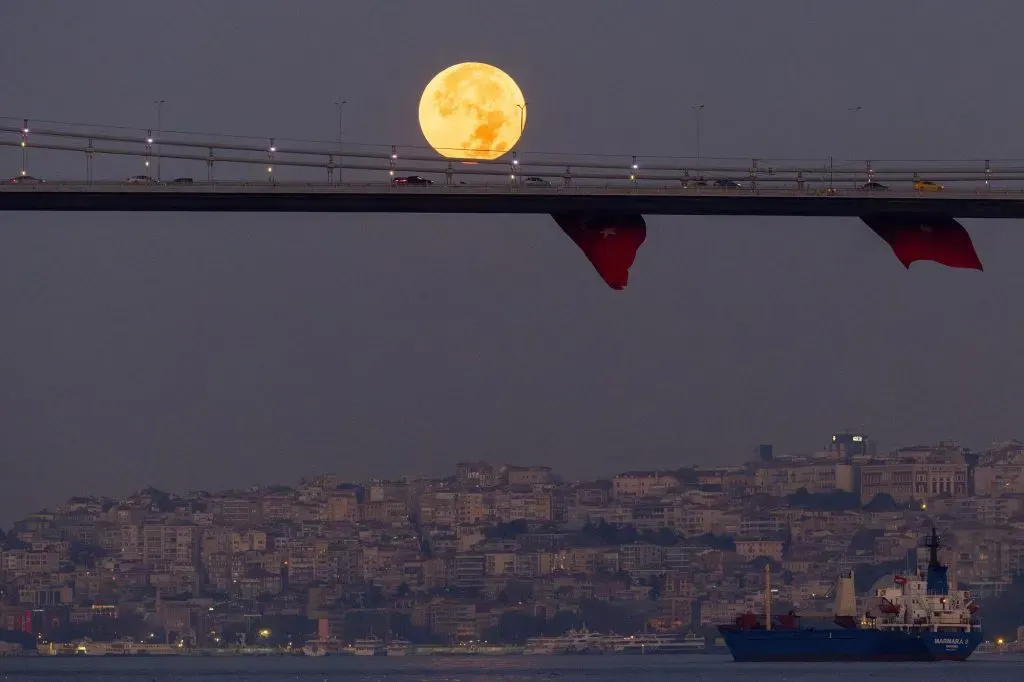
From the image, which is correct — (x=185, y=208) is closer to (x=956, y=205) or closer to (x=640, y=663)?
(x=956, y=205)

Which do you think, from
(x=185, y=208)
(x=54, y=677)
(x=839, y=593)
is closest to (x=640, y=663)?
(x=839, y=593)

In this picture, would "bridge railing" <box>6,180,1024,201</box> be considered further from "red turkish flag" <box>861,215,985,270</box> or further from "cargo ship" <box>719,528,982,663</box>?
"cargo ship" <box>719,528,982,663</box>

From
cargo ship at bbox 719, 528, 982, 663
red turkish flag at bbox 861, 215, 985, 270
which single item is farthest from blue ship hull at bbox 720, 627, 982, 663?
red turkish flag at bbox 861, 215, 985, 270

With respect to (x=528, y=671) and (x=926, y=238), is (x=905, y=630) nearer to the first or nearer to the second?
(x=528, y=671)

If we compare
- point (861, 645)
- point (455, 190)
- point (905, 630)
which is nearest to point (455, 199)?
point (455, 190)

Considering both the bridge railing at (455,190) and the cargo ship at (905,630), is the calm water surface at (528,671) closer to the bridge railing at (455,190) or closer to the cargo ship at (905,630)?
the cargo ship at (905,630)
